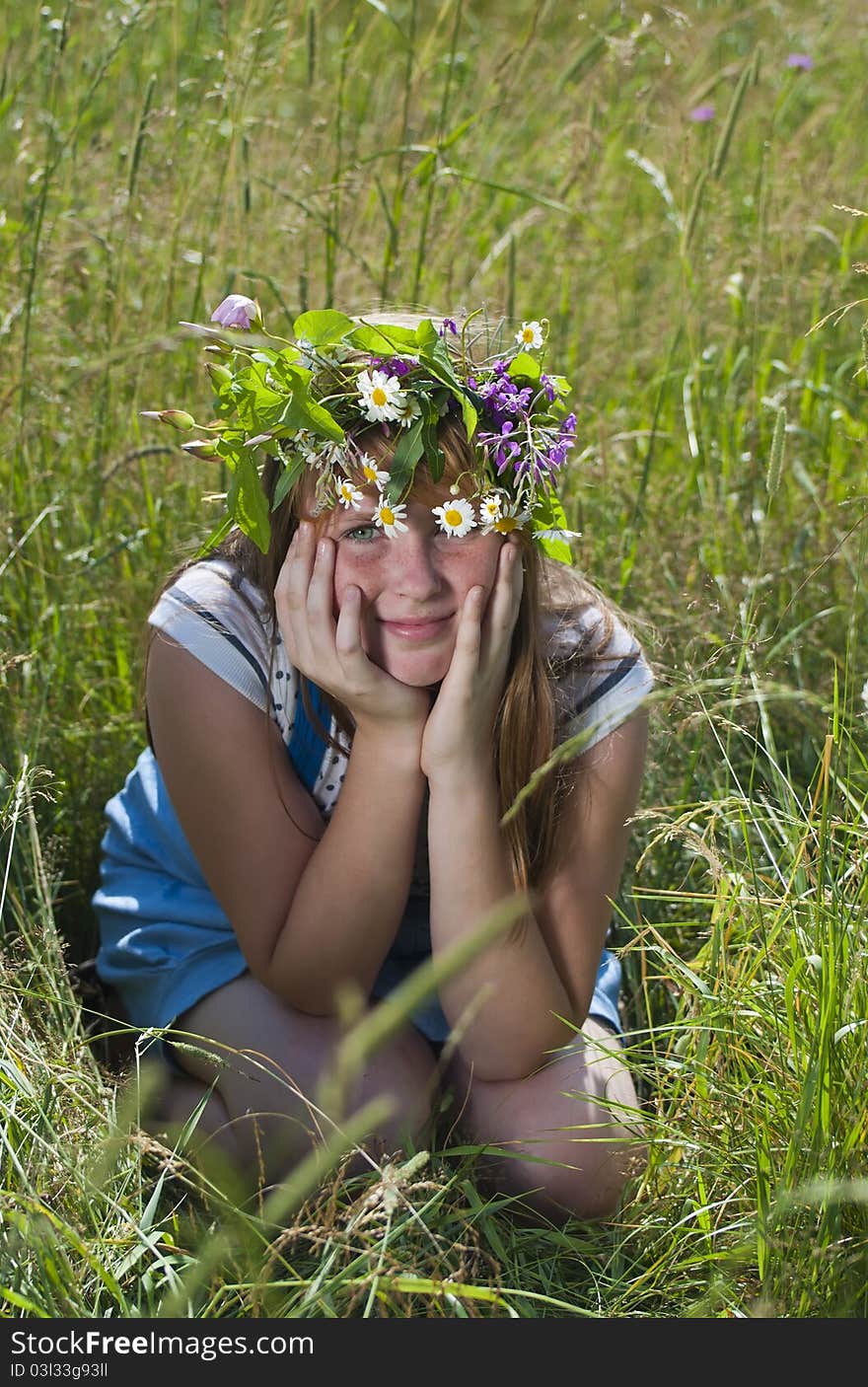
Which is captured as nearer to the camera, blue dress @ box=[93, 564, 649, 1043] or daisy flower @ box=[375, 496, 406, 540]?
daisy flower @ box=[375, 496, 406, 540]

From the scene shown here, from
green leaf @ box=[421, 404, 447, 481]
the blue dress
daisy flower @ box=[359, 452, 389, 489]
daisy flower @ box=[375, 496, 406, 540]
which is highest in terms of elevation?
green leaf @ box=[421, 404, 447, 481]

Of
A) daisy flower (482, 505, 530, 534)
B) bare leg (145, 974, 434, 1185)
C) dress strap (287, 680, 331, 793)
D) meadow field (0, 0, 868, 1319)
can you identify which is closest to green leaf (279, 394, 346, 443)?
daisy flower (482, 505, 530, 534)

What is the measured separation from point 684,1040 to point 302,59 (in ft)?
7.19

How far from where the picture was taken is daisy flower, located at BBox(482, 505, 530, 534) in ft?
5.52

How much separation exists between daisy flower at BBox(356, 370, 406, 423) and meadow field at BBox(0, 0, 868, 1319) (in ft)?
0.88

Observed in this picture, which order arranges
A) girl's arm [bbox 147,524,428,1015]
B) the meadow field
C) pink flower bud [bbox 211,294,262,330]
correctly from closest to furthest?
the meadow field → pink flower bud [bbox 211,294,262,330] → girl's arm [bbox 147,524,428,1015]

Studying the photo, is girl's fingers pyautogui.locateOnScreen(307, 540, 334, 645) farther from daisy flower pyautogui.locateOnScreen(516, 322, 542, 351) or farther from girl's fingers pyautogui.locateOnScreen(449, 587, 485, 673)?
daisy flower pyautogui.locateOnScreen(516, 322, 542, 351)

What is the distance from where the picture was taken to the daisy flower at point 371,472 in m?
1.61

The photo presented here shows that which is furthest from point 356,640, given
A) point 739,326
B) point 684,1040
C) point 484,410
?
point 739,326

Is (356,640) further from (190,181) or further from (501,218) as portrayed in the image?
(501,218)

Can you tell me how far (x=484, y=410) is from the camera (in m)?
1.70

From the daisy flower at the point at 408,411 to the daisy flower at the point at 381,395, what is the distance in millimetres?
15

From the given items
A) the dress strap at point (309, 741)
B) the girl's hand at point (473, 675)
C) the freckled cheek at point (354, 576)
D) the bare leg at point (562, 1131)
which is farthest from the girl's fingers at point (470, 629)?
the bare leg at point (562, 1131)

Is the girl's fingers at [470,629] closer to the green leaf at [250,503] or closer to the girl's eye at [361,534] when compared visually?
the girl's eye at [361,534]
